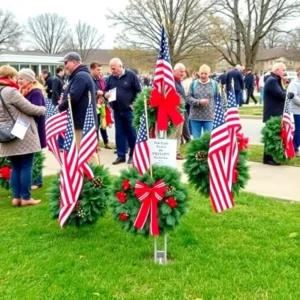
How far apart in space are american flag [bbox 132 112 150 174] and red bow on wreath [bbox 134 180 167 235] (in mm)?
143

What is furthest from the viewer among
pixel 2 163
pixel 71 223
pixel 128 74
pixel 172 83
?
pixel 128 74

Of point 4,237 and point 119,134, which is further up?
point 119,134

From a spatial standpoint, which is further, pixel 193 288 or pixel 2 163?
pixel 2 163

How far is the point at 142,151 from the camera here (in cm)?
423

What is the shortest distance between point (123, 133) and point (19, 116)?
140 inches

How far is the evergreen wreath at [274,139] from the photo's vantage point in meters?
8.52

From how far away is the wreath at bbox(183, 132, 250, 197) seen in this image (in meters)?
4.77

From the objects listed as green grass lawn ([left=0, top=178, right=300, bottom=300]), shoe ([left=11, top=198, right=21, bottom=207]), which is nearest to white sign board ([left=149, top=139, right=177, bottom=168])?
green grass lawn ([left=0, top=178, right=300, bottom=300])

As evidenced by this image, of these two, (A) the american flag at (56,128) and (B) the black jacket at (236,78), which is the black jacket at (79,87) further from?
(B) the black jacket at (236,78)

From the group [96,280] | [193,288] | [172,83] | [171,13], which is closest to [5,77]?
[172,83]

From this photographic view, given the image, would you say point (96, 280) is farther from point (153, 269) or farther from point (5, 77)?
point (5, 77)

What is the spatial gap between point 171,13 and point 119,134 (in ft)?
123

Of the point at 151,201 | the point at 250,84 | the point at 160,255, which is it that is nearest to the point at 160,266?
the point at 160,255

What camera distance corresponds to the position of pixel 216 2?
1762 inches
